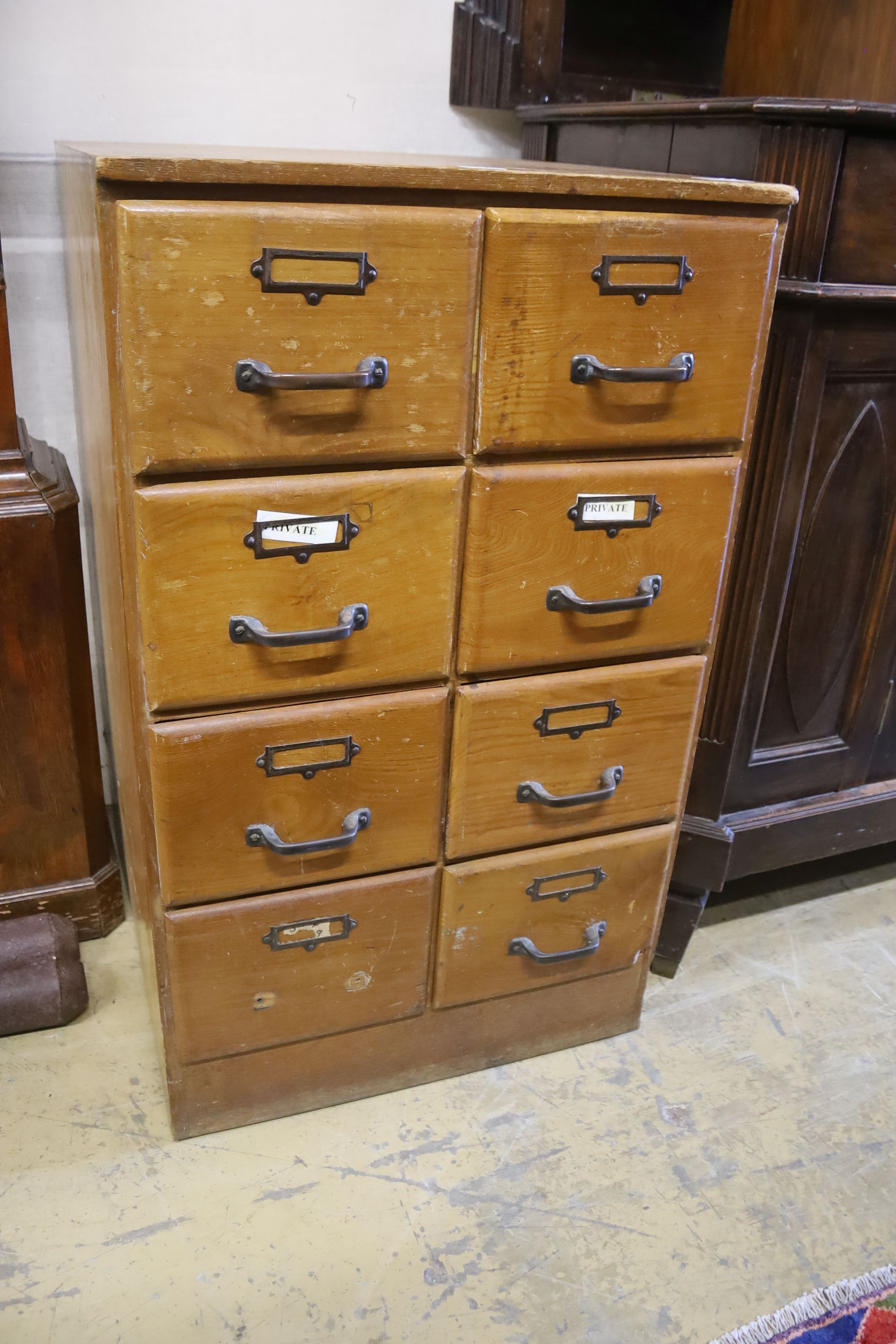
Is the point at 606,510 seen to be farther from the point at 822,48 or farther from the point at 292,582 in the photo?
the point at 822,48

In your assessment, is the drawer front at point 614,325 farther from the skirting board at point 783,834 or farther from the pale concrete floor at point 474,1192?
the pale concrete floor at point 474,1192

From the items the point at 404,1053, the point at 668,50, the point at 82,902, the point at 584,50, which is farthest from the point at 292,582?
the point at 668,50

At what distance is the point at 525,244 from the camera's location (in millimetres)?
938

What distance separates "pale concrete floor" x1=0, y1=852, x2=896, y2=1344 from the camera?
1.05 metres

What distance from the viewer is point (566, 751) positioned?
118cm

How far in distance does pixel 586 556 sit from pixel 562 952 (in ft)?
1.70

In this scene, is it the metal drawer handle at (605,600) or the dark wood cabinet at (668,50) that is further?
the dark wood cabinet at (668,50)

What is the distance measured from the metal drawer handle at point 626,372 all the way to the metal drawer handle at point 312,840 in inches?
19.6

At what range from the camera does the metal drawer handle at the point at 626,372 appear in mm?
992

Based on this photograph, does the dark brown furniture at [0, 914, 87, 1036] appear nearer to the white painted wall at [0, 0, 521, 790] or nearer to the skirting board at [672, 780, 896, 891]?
the white painted wall at [0, 0, 521, 790]

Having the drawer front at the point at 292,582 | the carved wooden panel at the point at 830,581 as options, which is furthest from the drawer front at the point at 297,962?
the carved wooden panel at the point at 830,581

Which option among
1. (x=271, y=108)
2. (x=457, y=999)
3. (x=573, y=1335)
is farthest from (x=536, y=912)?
(x=271, y=108)

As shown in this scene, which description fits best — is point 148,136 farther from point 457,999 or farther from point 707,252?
point 457,999

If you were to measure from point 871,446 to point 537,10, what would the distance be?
797 millimetres
